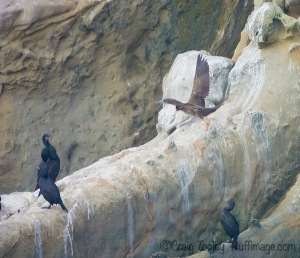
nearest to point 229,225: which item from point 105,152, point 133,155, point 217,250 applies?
point 217,250

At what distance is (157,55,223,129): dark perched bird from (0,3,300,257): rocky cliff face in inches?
4.8

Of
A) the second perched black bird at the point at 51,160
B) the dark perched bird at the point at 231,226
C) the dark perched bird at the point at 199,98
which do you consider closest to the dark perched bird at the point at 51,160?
the second perched black bird at the point at 51,160

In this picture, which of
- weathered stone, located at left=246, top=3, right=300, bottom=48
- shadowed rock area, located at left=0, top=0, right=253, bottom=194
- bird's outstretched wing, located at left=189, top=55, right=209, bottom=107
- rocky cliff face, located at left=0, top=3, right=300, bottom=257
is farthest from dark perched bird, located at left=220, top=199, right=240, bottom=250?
shadowed rock area, located at left=0, top=0, right=253, bottom=194

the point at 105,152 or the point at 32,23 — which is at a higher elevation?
the point at 32,23

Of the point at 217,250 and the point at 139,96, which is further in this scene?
the point at 139,96

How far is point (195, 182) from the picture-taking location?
16.1 m

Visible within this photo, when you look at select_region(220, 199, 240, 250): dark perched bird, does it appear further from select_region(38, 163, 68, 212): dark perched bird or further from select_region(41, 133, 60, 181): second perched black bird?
select_region(41, 133, 60, 181): second perched black bird

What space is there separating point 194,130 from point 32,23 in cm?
326

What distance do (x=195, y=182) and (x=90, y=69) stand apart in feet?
12.7

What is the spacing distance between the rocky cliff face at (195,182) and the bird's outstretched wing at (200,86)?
239mm

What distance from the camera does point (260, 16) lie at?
55.3 ft

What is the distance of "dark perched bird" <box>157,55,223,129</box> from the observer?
16750 mm

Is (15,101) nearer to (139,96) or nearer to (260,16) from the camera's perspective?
(139,96)

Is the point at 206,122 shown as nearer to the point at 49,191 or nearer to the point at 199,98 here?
the point at 199,98
